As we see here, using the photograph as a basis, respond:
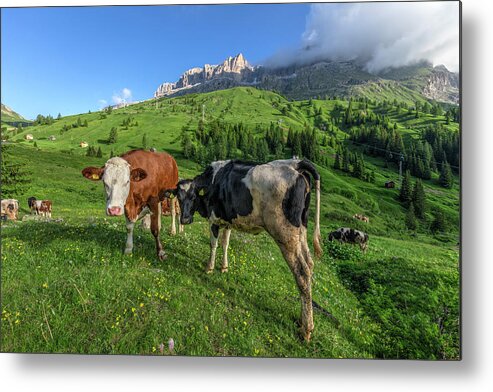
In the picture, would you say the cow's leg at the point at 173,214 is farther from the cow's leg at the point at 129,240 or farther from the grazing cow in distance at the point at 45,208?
the grazing cow in distance at the point at 45,208

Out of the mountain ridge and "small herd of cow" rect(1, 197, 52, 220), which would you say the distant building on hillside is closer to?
the mountain ridge

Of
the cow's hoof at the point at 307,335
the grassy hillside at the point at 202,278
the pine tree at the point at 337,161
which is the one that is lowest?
the cow's hoof at the point at 307,335

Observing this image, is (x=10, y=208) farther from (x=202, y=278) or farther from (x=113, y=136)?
(x=202, y=278)

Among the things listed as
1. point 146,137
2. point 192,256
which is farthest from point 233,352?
point 146,137

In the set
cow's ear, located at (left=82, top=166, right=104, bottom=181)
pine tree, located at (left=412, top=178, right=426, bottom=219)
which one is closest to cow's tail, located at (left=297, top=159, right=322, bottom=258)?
pine tree, located at (left=412, top=178, right=426, bottom=219)

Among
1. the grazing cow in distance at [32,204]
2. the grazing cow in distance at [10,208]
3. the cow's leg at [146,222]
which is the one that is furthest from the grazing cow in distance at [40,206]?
the cow's leg at [146,222]
